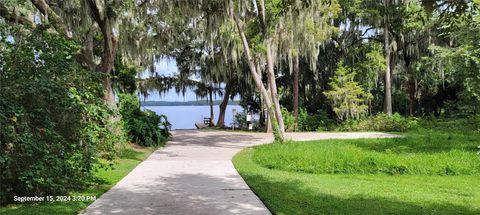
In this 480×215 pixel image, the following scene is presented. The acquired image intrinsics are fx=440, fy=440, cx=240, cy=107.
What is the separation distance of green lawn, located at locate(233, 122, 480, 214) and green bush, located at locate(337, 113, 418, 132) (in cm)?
891

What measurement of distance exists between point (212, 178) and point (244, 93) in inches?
796

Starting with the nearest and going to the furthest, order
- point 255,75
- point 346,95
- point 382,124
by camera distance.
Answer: point 255,75
point 382,124
point 346,95

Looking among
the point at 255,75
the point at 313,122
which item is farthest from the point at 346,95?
the point at 255,75

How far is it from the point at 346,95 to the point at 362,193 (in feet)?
54.7

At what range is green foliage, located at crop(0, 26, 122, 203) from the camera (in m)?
5.37

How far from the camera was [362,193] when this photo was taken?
6.86 metres

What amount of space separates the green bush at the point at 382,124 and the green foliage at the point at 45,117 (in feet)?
56.4

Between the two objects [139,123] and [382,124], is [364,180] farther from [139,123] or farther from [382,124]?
[382,124]

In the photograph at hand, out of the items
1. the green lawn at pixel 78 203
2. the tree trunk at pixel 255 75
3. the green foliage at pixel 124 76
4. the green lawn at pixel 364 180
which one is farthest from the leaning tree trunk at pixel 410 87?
the green lawn at pixel 78 203

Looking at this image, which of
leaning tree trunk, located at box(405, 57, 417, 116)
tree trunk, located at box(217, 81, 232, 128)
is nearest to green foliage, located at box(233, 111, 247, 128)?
tree trunk, located at box(217, 81, 232, 128)

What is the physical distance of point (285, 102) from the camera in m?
27.9

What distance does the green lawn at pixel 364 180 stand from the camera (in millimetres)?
5953

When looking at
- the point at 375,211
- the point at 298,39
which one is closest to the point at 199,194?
the point at 375,211

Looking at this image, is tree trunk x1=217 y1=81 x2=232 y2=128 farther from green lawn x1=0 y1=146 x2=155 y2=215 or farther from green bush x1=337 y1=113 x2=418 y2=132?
green lawn x1=0 y1=146 x2=155 y2=215
